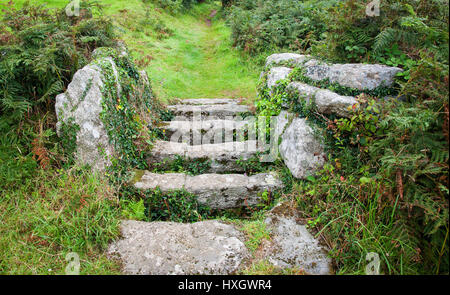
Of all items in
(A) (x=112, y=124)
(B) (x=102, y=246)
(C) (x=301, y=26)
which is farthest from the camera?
(C) (x=301, y=26)

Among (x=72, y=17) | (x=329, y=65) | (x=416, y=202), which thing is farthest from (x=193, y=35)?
(x=416, y=202)

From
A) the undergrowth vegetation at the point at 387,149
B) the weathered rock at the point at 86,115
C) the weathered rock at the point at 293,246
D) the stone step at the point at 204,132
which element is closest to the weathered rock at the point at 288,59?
the undergrowth vegetation at the point at 387,149

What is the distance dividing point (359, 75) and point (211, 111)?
11.1ft

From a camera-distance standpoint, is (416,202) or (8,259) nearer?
(416,202)

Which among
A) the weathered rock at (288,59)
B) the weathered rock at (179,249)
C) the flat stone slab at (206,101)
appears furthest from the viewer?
the flat stone slab at (206,101)

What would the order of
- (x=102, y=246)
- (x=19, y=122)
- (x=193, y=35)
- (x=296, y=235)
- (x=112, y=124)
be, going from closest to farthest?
1. (x=102, y=246)
2. (x=296, y=235)
3. (x=19, y=122)
4. (x=112, y=124)
5. (x=193, y=35)

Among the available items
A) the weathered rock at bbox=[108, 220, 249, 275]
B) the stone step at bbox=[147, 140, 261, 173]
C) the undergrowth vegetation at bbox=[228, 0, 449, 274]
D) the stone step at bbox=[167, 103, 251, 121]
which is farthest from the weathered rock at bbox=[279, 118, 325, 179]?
the stone step at bbox=[167, 103, 251, 121]

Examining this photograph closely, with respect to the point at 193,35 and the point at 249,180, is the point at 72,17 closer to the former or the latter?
the point at 249,180

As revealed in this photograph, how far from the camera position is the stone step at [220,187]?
4316mm

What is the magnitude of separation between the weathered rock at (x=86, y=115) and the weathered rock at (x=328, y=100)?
3299mm

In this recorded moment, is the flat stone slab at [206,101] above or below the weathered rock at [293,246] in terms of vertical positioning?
above

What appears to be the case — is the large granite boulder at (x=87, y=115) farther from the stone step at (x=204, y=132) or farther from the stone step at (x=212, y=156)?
the stone step at (x=204, y=132)

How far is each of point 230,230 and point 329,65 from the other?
3.16 metres
